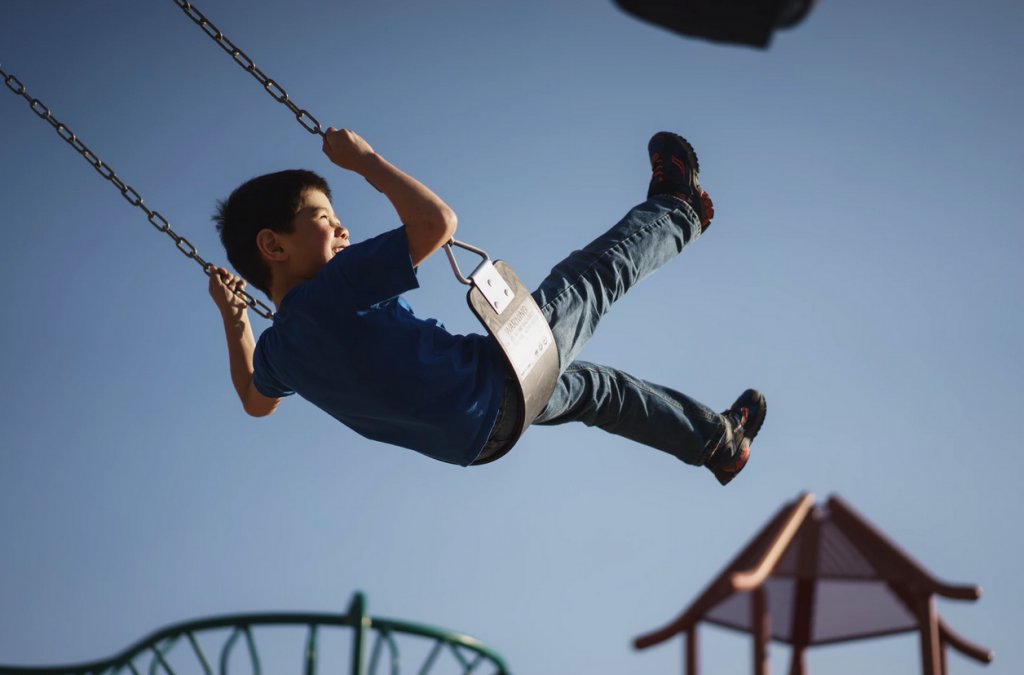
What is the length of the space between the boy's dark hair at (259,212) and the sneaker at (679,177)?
1.16m

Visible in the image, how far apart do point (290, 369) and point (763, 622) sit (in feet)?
6.09

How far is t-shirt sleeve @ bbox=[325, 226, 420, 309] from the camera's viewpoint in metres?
2.87

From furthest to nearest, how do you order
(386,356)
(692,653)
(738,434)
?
(692,653) < (738,434) < (386,356)

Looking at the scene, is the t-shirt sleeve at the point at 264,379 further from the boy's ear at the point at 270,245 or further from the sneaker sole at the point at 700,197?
the sneaker sole at the point at 700,197

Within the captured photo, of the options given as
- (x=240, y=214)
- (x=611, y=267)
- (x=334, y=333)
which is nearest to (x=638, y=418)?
(x=611, y=267)

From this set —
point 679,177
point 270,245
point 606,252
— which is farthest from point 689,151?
point 270,245

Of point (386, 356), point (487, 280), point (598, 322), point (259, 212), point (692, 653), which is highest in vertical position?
point (259, 212)

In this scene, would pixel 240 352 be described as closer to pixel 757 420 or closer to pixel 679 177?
pixel 679 177

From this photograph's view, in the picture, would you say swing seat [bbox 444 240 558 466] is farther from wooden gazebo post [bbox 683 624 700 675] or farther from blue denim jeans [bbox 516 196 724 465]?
wooden gazebo post [bbox 683 624 700 675]

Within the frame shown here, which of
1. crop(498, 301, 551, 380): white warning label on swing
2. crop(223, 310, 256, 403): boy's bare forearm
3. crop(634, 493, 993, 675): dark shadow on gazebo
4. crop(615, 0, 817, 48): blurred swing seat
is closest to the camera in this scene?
crop(615, 0, 817, 48): blurred swing seat

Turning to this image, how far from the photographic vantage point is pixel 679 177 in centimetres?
367

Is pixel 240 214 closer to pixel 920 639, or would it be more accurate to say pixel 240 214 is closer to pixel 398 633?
pixel 398 633

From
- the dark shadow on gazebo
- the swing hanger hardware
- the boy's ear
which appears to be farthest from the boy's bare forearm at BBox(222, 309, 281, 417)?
the dark shadow on gazebo

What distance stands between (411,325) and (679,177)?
1.20m
